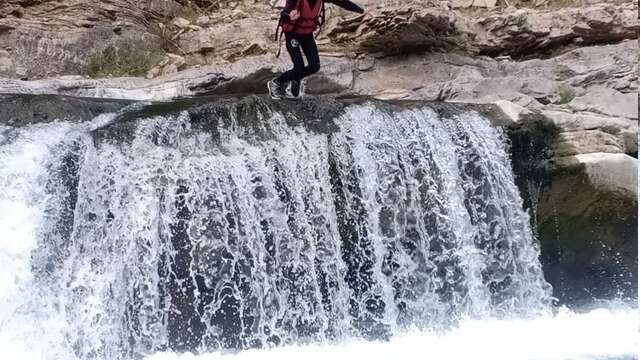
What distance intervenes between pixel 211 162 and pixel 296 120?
39.8 inches

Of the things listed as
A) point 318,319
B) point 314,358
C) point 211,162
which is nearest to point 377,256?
point 318,319

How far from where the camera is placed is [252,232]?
20.3ft

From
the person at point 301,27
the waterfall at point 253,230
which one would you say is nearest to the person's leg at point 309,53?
the person at point 301,27

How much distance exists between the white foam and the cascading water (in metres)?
0.17

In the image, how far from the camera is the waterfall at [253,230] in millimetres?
5699

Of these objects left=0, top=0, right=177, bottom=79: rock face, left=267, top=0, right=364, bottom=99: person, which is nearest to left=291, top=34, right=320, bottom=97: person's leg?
left=267, top=0, right=364, bottom=99: person

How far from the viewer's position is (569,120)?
7.51 m

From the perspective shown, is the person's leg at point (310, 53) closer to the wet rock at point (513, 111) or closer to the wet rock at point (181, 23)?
the wet rock at point (513, 111)

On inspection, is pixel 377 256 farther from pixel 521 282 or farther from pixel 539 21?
pixel 539 21

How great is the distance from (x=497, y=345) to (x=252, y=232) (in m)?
2.29

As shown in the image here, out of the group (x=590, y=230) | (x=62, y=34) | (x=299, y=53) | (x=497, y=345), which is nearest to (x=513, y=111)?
(x=590, y=230)

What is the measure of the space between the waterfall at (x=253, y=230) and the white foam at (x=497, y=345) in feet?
0.57

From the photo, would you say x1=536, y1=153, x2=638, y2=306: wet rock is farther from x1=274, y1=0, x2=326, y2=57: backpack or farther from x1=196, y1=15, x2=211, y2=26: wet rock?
x1=196, y1=15, x2=211, y2=26: wet rock

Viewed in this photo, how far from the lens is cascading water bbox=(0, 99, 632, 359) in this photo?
18.7 feet
